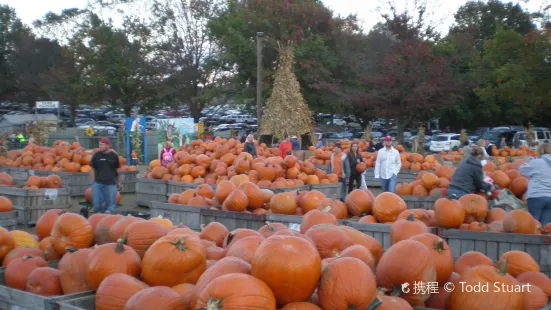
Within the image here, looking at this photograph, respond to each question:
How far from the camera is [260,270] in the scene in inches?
135

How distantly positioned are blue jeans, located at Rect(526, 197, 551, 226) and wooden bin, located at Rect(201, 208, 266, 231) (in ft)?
12.8

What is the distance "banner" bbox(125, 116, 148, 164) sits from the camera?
84.2ft

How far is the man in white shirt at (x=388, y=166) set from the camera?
12.9 m

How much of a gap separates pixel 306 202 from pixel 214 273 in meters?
4.99

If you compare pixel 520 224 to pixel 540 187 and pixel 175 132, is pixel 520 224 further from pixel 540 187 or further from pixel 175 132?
pixel 175 132

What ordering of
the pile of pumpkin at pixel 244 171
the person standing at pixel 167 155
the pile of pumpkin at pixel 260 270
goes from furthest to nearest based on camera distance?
the person standing at pixel 167 155 < the pile of pumpkin at pixel 244 171 < the pile of pumpkin at pixel 260 270

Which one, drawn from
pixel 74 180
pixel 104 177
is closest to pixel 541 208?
pixel 104 177

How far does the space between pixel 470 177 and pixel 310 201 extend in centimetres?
264

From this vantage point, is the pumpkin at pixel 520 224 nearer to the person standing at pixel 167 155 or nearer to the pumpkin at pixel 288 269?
the pumpkin at pixel 288 269

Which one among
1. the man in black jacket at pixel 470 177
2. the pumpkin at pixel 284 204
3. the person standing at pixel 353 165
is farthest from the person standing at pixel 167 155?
the man in black jacket at pixel 470 177

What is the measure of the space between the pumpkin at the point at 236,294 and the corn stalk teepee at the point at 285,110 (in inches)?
853

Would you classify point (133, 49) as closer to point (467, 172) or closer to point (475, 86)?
point (475, 86)

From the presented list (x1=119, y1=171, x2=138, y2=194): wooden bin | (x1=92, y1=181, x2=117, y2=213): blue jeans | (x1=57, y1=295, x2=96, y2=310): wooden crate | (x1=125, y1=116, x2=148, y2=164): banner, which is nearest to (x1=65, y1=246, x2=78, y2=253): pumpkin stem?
(x1=57, y1=295, x2=96, y2=310): wooden crate

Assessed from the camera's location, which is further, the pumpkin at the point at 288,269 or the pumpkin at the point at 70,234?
the pumpkin at the point at 70,234
